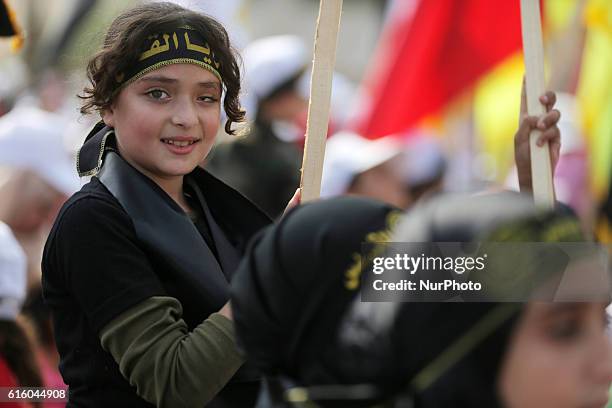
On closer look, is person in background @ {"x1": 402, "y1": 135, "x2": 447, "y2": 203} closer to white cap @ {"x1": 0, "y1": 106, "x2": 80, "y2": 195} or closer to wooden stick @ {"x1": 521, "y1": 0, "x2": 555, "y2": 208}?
white cap @ {"x1": 0, "y1": 106, "x2": 80, "y2": 195}

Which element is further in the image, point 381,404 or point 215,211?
point 215,211

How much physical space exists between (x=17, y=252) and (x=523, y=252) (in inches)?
95.3

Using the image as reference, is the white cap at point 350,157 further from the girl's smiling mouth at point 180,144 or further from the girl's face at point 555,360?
the girl's face at point 555,360

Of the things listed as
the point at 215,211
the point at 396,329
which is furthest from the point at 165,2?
the point at 396,329

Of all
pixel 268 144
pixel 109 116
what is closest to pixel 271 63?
pixel 268 144

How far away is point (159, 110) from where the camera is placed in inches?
103

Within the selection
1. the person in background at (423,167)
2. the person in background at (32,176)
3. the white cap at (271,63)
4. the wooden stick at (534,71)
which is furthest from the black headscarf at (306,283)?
the white cap at (271,63)

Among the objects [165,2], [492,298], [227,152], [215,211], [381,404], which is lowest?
[381,404]

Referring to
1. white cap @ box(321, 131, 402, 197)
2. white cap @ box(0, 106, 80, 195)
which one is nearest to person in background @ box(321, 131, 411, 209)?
white cap @ box(321, 131, 402, 197)

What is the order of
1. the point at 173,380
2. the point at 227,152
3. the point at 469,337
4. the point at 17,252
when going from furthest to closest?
1. the point at 227,152
2. the point at 17,252
3. the point at 173,380
4. the point at 469,337

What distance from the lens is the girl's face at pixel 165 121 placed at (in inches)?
103

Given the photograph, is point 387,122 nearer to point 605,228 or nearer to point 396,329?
point 605,228

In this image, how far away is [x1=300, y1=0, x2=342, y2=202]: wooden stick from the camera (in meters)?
2.45

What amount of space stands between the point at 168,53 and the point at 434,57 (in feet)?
11.7
